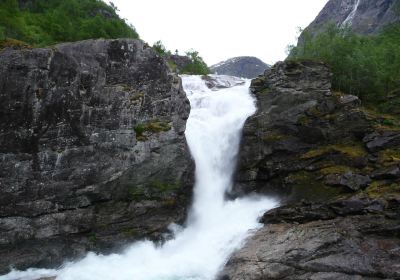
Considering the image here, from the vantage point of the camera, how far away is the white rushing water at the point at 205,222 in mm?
22297

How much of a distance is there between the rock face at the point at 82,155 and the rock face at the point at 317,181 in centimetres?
587

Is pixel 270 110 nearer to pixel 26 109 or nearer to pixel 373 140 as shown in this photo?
pixel 373 140

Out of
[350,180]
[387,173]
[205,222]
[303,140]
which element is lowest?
[205,222]

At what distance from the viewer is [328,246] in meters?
19.7

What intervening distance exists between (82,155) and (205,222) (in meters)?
8.54

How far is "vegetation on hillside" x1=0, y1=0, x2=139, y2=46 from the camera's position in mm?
37156

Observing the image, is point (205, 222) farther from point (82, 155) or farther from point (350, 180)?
point (350, 180)

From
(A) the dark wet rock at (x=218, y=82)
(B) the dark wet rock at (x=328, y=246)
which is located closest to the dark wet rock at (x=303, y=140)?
(B) the dark wet rock at (x=328, y=246)

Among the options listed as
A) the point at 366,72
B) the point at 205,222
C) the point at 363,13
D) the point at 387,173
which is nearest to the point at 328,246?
the point at 387,173

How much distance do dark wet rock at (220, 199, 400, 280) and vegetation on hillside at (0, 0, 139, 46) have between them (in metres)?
21.9

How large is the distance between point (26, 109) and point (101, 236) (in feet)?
28.0

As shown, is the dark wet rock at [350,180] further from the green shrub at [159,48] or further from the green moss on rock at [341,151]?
the green shrub at [159,48]

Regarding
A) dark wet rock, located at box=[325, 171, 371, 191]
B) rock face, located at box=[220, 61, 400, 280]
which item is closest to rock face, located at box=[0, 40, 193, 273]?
rock face, located at box=[220, 61, 400, 280]

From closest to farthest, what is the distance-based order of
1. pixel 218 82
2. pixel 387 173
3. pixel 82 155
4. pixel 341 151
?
pixel 387 173 → pixel 82 155 → pixel 341 151 → pixel 218 82
